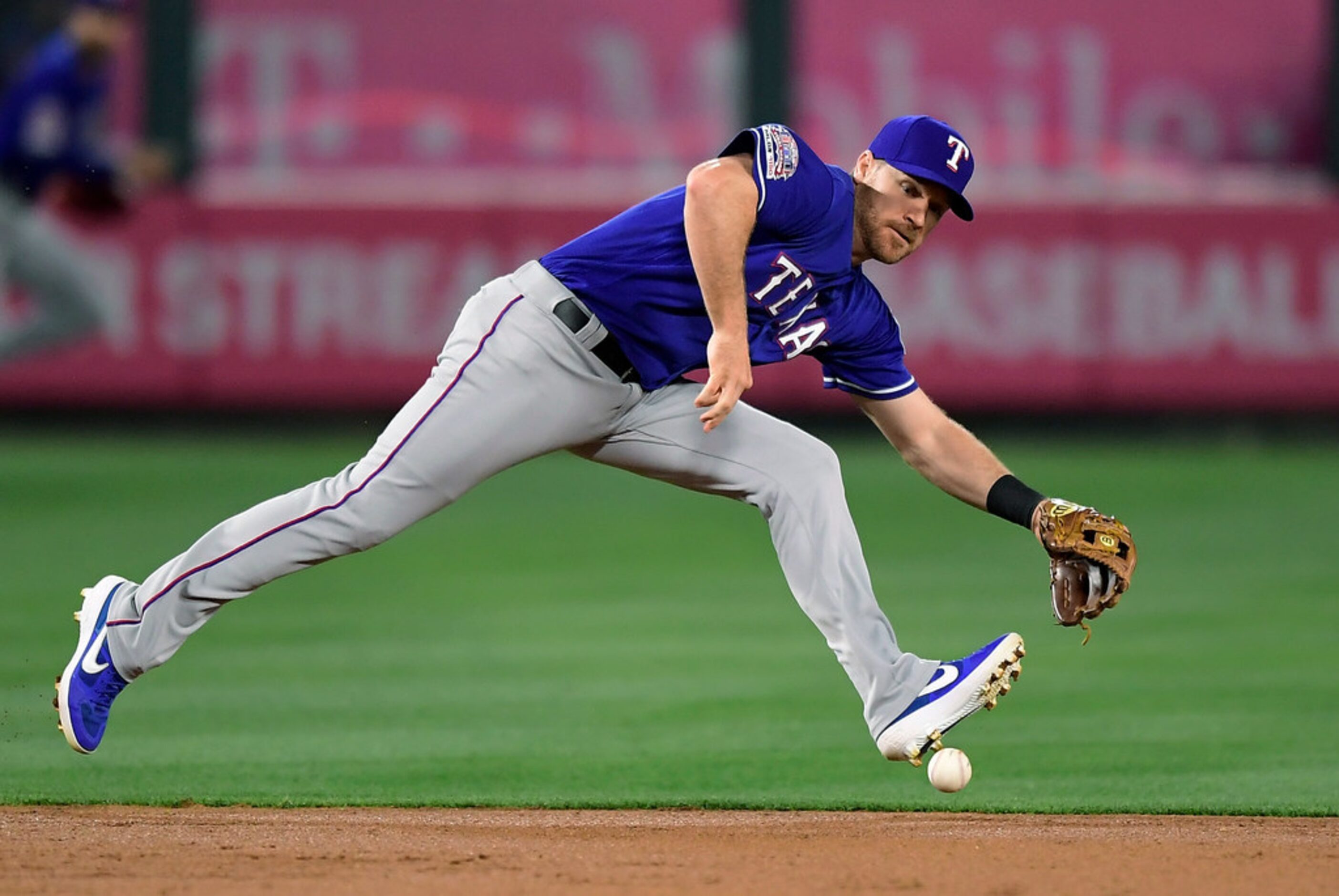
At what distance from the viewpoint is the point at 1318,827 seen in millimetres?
5305

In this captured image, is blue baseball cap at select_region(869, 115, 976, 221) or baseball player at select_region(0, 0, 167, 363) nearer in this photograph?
blue baseball cap at select_region(869, 115, 976, 221)

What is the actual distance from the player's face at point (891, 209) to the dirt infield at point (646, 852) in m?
1.43

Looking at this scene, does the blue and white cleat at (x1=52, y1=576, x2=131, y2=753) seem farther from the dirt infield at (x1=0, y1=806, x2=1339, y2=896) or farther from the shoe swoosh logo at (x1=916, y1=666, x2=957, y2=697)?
the shoe swoosh logo at (x1=916, y1=666, x2=957, y2=697)

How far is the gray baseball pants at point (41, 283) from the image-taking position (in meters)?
11.4

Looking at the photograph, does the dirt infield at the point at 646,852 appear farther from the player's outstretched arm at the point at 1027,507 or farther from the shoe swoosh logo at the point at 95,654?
the player's outstretched arm at the point at 1027,507

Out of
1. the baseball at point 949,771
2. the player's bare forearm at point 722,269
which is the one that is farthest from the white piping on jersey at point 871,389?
the baseball at point 949,771

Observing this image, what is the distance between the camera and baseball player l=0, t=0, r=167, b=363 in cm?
1104

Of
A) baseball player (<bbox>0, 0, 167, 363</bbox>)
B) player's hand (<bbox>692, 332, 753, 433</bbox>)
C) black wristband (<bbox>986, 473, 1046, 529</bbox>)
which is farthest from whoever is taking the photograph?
baseball player (<bbox>0, 0, 167, 363</bbox>)

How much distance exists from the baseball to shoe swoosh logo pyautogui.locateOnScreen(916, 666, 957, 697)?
0.47ft

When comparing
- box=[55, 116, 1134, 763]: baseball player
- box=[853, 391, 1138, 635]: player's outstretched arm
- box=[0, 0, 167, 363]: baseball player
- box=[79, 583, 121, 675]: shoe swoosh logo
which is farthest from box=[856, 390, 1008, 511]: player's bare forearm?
box=[0, 0, 167, 363]: baseball player

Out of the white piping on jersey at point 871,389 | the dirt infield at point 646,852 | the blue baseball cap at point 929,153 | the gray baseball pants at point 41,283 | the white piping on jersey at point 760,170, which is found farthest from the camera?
the gray baseball pants at point 41,283

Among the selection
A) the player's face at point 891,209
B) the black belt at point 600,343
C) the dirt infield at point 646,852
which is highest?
the player's face at point 891,209

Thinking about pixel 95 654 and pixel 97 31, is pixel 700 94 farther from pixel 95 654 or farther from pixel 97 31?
pixel 95 654

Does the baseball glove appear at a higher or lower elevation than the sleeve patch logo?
lower
